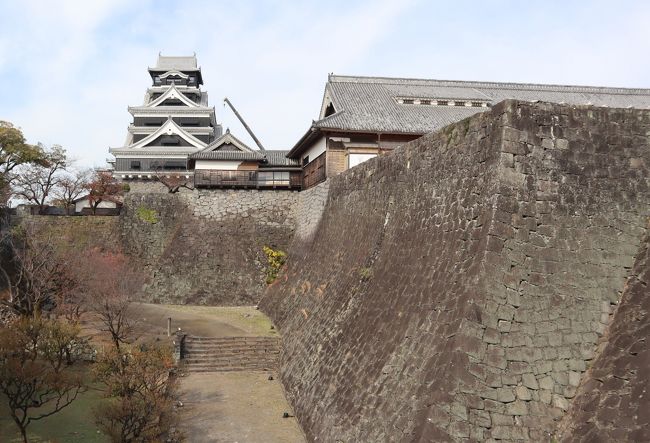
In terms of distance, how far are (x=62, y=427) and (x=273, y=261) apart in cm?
1230

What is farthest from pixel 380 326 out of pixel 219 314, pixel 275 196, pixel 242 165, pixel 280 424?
pixel 242 165

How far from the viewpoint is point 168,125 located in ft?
128

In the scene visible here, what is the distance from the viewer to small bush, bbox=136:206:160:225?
80.0ft

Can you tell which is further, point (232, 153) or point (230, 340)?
point (232, 153)

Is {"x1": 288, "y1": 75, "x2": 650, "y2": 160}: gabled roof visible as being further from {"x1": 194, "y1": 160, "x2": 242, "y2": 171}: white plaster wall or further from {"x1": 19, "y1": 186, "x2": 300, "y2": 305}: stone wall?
{"x1": 19, "y1": 186, "x2": 300, "y2": 305}: stone wall

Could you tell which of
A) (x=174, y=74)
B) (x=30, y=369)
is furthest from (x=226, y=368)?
(x=174, y=74)

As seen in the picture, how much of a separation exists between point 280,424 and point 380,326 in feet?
10.9

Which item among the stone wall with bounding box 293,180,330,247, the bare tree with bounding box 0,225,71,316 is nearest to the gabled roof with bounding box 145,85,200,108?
the stone wall with bounding box 293,180,330,247

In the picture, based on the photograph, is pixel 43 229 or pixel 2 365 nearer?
pixel 2 365

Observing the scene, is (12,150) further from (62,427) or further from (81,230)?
(62,427)

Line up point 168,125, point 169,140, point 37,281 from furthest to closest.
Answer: point 169,140 → point 168,125 → point 37,281

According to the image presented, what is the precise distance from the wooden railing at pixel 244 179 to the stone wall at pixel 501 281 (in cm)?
1411

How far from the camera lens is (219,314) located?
19.1 meters

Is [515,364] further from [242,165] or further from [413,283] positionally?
[242,165]
